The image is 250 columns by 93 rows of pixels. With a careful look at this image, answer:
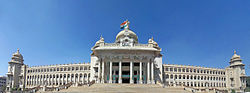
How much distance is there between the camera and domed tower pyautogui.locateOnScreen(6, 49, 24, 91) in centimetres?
8530

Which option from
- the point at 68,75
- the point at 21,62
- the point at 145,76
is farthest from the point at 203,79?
the point at 21,62

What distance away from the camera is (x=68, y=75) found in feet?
273

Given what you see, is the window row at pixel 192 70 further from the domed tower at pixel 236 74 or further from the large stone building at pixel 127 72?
the domed tower at pixel 236 74

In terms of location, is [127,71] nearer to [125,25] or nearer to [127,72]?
[127,72]

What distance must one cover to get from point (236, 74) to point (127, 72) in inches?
2213

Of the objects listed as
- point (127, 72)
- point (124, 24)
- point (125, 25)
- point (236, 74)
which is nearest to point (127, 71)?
point (127, 72)

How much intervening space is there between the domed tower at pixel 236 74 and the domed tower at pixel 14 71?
98.0 metres

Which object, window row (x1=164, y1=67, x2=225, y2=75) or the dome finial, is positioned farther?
window row (x1=164, y1=67, x2=225, y2=75)

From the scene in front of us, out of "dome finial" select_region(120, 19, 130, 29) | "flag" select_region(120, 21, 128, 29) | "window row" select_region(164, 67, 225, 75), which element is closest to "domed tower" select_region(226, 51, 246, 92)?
"window row" select_region(164, 67, 225, 75)

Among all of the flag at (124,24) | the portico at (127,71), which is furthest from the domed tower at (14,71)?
the flag at (124,24)

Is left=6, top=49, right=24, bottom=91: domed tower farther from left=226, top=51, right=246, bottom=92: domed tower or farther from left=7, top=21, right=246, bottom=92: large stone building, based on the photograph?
left=226, top=51, right=246, bottom=92: domed tower

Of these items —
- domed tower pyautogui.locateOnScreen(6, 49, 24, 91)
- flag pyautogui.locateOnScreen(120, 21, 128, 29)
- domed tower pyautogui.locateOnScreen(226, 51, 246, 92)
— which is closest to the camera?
flag pyautogui.locateOnScreen(120, 21, 128, 29)

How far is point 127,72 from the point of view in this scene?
62969mm

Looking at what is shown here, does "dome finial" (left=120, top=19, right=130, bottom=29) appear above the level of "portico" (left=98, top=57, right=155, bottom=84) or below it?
above
